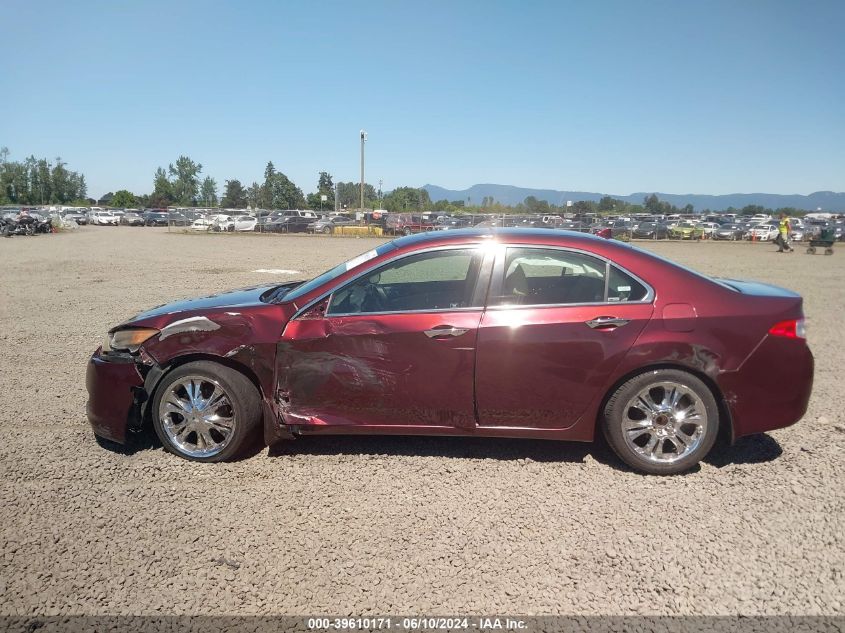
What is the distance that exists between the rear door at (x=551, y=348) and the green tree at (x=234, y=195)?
13498cm

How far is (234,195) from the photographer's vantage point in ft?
455

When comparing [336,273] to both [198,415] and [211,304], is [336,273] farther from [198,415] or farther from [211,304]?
[198,415]

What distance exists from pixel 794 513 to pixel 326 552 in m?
2.70

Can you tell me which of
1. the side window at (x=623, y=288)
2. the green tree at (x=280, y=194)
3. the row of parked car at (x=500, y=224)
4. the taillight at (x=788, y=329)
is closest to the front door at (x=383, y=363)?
the side window at (x=623, y=288)

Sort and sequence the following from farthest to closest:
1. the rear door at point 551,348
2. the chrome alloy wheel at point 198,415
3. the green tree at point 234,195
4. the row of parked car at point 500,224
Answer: the green tree at point 234,195 < the row of parked car at point 500,224 < the chrome alloy wheel at point 198,415 < the rear door at point 551,348

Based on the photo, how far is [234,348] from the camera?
388 centimetres

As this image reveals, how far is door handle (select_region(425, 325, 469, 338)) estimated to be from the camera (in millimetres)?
3732

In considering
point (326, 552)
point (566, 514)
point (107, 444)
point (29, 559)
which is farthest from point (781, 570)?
point (107, 444)

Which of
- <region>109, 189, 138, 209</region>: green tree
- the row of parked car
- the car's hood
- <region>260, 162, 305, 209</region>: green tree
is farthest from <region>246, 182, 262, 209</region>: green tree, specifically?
the car's hood

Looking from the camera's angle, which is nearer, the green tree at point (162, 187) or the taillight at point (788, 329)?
the taillight at point (788, 329)

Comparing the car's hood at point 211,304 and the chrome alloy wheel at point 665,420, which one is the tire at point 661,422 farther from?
the car's hood at point 211,304

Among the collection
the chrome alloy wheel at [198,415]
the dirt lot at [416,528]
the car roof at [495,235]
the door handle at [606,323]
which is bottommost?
the dirt lot at [416,528]

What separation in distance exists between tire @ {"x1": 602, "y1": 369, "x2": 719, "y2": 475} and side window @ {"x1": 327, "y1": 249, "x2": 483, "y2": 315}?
3.79 feet

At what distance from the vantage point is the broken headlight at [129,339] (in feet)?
13.3
